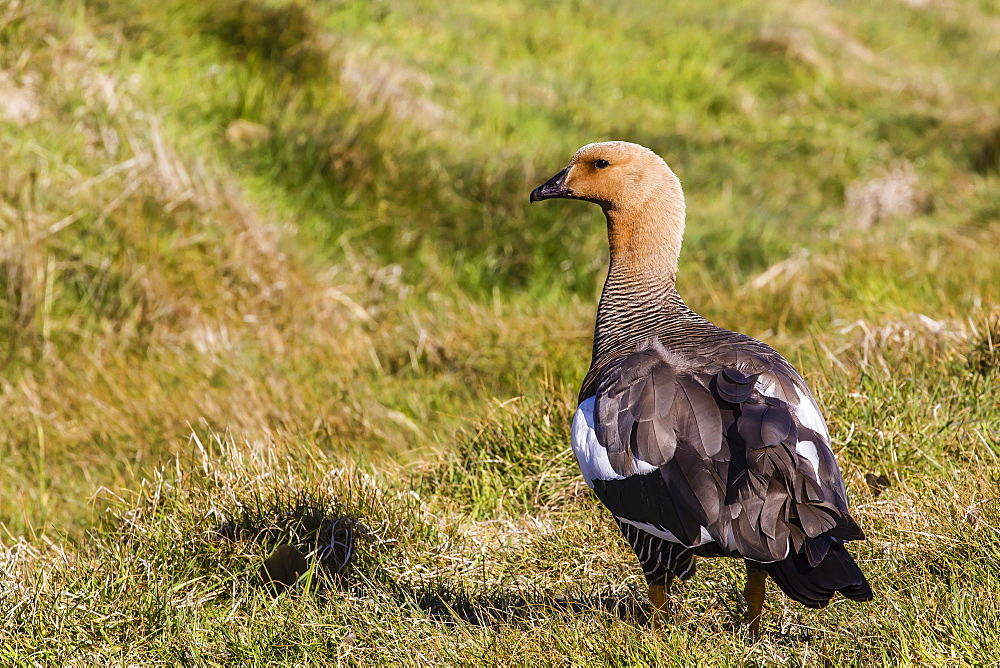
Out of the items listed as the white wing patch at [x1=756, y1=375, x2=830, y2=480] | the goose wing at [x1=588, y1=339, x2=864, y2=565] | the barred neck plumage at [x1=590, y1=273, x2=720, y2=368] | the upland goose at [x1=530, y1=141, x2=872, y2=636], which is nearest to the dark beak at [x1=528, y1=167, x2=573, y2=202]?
the barred neck plumage at [x1=590, y1=273, x2=720, y2=368]

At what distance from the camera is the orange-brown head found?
3.87 metres

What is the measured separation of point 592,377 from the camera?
11.4 ft

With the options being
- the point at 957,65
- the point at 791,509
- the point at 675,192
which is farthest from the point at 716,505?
the point at 957,65

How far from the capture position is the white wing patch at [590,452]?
3.00m

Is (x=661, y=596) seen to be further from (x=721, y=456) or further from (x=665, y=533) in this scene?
(x=721, y=456)

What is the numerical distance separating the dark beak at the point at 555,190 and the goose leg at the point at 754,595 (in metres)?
1.80

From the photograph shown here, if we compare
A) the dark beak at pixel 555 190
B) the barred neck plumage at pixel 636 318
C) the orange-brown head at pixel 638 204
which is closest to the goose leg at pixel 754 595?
the barred neck plumage at pixel 636 318

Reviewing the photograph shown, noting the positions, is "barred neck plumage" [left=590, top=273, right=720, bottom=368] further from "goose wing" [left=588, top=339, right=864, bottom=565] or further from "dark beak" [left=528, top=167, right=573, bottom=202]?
"dark beak" [left=528, top=167, right=573, bottom=202]

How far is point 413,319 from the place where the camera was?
5566mm

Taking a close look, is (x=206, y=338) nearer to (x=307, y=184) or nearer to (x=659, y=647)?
(x=307, y=184)

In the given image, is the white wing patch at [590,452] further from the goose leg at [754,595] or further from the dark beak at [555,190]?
the dark beak at [555,190]

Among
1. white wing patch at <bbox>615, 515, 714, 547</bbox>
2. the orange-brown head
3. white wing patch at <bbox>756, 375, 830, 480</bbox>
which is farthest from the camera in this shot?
the orange-brown head

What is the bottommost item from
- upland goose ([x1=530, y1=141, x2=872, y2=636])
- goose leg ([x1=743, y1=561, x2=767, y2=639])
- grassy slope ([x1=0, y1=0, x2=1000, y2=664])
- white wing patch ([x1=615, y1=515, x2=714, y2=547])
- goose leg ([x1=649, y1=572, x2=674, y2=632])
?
grassy slope ([x1=0, y1=0, x2=1000, y2=664])

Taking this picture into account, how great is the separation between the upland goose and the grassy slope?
27 centimetres
